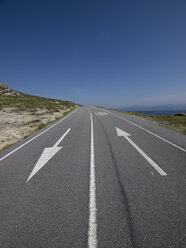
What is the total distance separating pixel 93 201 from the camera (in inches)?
126

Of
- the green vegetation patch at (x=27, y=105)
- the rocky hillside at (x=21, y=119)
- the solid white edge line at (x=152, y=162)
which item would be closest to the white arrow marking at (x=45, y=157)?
the rocky hillside at (x=21, y=119)

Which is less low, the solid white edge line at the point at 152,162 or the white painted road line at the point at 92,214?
the solid white edge line at the point at 152,162

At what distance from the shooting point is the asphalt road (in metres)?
2.33

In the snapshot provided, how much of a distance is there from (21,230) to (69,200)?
1.16 m

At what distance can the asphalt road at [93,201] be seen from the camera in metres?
2.33

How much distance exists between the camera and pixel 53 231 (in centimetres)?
247

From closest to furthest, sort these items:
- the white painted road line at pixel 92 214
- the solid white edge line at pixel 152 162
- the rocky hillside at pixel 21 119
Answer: the white painted road line at pixel 92 214 → the solid white edge line at pixel 152 162 → the rocky hillside at pixel 21 119

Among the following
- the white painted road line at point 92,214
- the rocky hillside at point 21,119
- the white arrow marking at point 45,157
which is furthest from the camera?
the rocky hillside at point 21,119

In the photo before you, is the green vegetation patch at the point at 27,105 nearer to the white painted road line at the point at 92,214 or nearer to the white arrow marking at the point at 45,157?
the white arrow marking at the point at 45,157

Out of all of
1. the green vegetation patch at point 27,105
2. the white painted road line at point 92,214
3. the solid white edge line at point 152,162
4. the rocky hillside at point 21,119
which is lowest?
the white painted road line at point 92,214

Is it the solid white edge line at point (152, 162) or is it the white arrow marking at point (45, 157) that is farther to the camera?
the white arrow marking at point (45, 157)

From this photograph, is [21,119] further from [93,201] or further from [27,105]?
[27,105]

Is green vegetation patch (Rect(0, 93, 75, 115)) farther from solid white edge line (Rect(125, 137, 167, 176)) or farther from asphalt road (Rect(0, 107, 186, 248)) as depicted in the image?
solid white edge line (Rect(125, 137, 167, 176))

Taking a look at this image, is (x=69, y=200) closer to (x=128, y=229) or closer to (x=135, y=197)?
(x=128, y=229)
